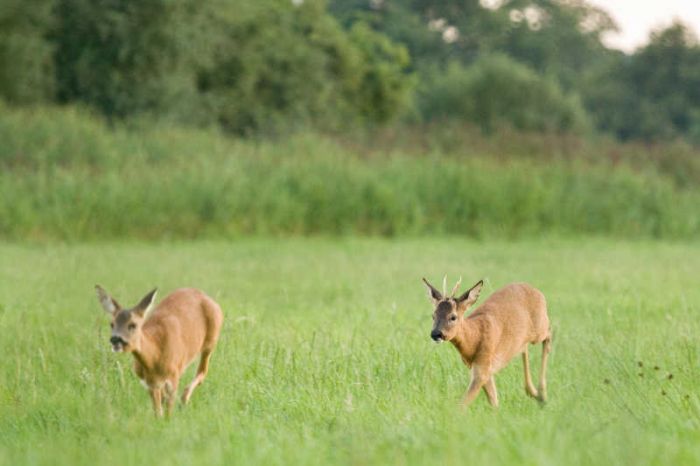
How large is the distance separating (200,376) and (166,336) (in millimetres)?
732

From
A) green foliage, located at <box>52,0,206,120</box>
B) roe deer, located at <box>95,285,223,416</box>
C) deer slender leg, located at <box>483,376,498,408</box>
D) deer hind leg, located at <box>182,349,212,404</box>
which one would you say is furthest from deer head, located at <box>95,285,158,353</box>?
green foliage, located at <box>52,0,206,120</box>

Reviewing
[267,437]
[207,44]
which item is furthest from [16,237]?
[207,44]

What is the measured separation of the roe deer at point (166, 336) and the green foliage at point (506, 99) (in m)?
41.4

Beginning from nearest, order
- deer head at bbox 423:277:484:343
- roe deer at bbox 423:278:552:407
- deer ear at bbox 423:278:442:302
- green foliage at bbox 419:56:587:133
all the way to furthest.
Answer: deer head at bbox 423:277:484:343 < roe deer at bbox 423:278:552:407 < deer ear at bbox 423:278:442:302 < green foliage at bbox 419:56:587:133

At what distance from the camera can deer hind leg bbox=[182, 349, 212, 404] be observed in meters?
6.76

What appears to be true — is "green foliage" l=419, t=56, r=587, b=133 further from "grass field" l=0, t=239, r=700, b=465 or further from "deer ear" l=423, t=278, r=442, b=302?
"deer ear" l=423, t=278, r=442, b=302

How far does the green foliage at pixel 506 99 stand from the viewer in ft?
159

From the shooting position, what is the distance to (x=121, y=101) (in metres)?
34.4

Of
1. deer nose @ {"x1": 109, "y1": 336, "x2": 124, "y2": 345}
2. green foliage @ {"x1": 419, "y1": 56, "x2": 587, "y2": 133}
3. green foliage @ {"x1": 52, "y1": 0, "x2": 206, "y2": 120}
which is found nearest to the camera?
deer nose @ {"x1": 109, "y1": 336, "x2": 124, "y2": 345}

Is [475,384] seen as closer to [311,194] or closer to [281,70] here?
[311,194]

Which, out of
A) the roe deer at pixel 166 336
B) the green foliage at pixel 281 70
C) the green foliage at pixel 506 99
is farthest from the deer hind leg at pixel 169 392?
the green foliage at pixel 506 99

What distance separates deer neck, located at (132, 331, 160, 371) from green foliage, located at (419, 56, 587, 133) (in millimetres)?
42304

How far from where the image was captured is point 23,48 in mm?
32562

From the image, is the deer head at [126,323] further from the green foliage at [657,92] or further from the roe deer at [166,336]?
the green foliage at [657,92]
